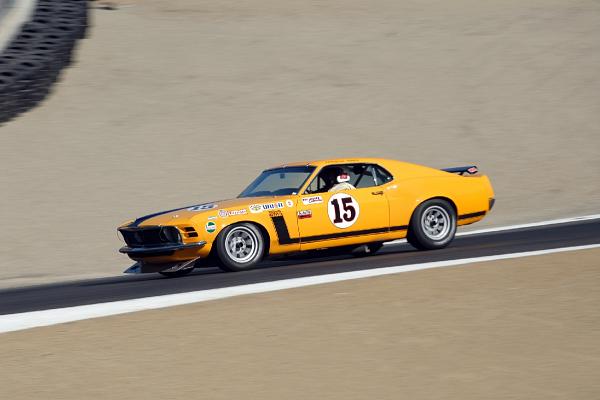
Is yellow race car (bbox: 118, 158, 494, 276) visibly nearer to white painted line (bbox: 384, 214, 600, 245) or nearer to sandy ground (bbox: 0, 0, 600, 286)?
white painted line (bbox: 384, 214, 600, 245)

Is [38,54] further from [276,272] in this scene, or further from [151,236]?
[276,272]

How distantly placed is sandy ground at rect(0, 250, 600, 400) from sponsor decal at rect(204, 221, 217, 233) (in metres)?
2.07

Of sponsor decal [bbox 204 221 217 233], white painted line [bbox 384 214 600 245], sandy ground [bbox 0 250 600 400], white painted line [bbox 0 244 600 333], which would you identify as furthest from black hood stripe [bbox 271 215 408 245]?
white painted line [bbox 384 214 600 245]

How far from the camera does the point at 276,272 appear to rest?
10383 mm

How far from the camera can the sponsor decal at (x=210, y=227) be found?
10.3 meters

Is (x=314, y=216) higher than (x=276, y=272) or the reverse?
higher

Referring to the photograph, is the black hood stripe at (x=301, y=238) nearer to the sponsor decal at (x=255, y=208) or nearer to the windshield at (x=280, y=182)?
the sponsor decal at (x=255, y=208)

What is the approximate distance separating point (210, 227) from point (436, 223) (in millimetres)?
2969

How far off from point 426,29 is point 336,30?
293cm

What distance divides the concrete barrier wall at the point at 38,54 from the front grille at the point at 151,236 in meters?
9.34

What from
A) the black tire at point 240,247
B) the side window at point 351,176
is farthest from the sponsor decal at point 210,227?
the side window at point 351,176

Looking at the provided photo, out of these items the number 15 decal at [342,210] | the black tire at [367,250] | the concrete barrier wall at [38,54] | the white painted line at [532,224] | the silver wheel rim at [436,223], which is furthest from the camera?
the concrete barrier wall at [38,54]

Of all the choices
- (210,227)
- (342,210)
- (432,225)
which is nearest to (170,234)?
(210,227)

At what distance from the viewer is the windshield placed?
11188mm
